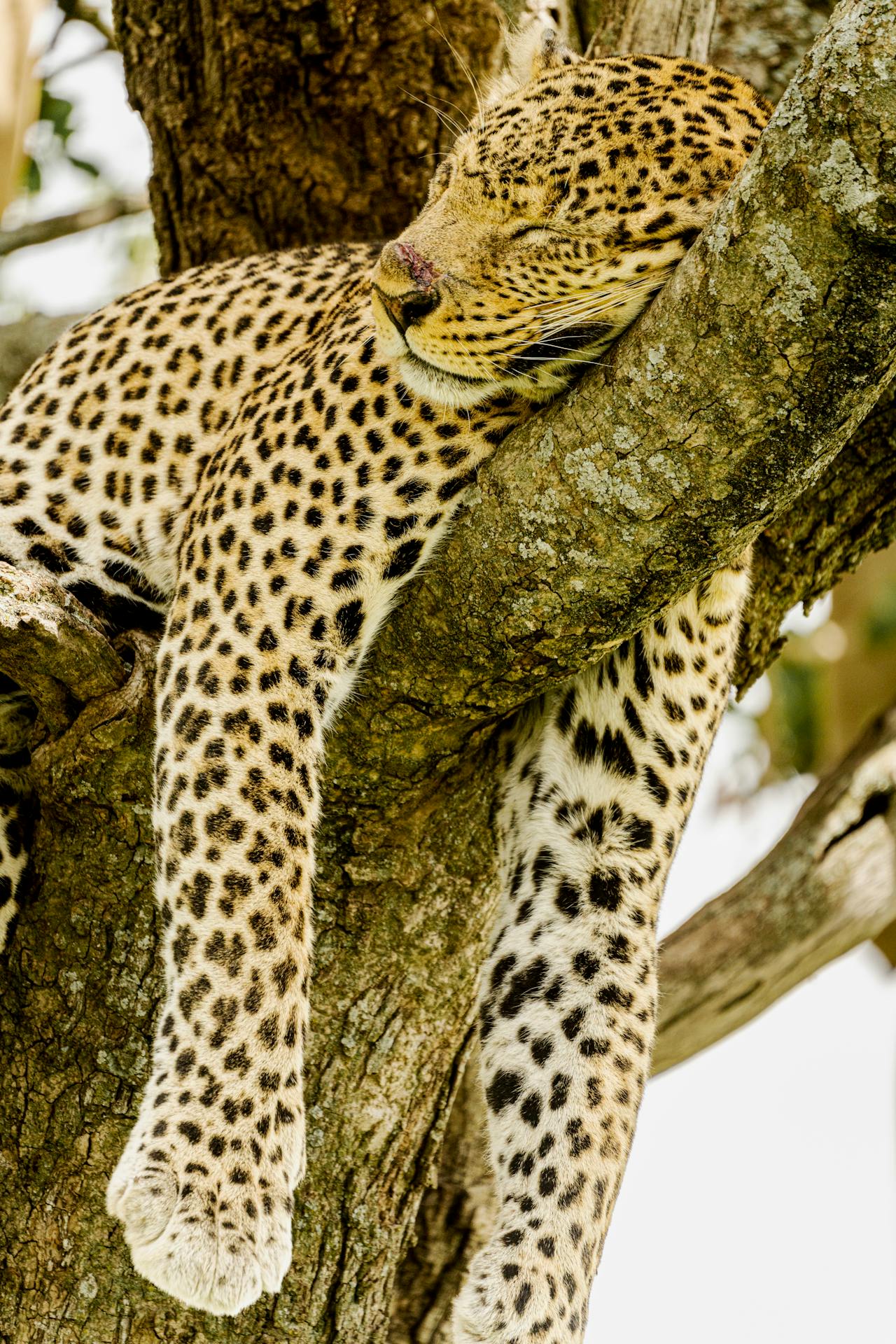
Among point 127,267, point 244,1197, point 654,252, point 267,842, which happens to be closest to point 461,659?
point 267,842

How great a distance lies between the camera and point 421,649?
3842mm

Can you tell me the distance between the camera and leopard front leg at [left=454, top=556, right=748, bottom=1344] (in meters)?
4.13

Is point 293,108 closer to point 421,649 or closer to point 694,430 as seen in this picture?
point 421,649

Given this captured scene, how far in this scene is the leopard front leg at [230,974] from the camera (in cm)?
367

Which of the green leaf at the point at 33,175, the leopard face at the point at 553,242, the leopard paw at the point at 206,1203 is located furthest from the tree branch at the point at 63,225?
the leopard paw at the point at 206,1203

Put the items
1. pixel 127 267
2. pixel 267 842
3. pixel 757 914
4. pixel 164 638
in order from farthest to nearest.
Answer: pixel 127 267
pixel 757 914
pixel 164 638
pixel 267 842

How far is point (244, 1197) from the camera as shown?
12.2 feet

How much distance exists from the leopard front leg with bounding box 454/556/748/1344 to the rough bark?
2445 millimetres

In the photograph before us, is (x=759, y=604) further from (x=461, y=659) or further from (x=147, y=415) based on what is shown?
(x=147, y=415)

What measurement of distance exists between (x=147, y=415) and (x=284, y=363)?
56cm

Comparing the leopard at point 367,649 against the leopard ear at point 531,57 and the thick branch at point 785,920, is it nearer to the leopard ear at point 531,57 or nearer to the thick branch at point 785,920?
the leopard ear at point 531,57

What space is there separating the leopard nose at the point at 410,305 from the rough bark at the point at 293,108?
2.35 meters

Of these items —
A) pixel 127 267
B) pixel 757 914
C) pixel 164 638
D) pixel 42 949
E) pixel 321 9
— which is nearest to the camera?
pixel 164 638

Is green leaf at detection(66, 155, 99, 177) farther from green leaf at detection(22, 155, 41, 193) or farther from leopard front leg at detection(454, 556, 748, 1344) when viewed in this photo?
leopard front leg at detection(454, 556, 748, 1344)
